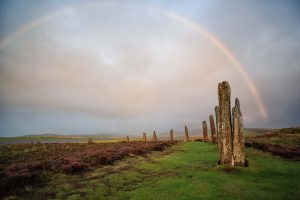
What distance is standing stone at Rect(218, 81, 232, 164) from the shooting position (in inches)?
688

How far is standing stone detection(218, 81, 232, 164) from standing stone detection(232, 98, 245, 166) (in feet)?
1.22

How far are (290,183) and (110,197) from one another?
33.3 ft

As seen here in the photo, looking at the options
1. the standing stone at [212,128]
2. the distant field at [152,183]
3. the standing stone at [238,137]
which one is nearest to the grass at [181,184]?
the distant field at [152,183]

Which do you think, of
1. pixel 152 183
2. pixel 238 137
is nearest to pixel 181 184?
pixel 152 183

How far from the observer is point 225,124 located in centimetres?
1828

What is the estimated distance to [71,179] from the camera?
619 inches

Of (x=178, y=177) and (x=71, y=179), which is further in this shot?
(x=71, y=179)

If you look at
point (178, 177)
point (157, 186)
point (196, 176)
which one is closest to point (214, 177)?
point (196, 176)

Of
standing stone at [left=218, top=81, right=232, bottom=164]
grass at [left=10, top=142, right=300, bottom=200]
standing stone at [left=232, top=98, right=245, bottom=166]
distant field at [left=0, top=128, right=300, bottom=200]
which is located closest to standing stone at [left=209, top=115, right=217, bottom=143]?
standing stone at [left=232, top=98, right=245, bottom=166]

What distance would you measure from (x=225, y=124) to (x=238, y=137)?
1.40 m

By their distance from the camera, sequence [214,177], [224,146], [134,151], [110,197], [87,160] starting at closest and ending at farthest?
[110,197], [214,177], [224,146], [87,160], [134,151]

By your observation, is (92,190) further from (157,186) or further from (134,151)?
(134,151)

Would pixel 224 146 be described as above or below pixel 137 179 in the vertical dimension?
above

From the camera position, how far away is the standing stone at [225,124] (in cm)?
1748
